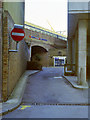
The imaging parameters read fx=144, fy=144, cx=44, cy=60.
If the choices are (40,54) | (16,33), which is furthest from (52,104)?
(40,54)

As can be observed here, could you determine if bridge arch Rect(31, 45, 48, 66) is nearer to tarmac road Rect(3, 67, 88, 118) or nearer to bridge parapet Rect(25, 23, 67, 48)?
bridge parapet Rect(25, 23, 67, 48)

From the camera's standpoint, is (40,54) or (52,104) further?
(40,54)

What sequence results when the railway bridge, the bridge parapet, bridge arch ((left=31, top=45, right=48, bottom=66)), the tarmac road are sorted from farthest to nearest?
1. bridge arch ((left=31, top=45, right=48, bottom=66))
2. the railway bridge
3. the bridge parapet
4. the tarmac road

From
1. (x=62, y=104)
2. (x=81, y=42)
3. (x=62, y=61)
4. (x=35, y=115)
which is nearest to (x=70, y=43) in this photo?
(x=81, y=42)

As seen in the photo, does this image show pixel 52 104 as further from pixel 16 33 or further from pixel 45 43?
pixel 45 43

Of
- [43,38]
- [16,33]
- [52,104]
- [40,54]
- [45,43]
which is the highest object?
[43,38]

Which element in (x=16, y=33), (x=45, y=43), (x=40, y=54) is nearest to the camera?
(x=16, y=33)

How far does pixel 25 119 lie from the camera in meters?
4.77

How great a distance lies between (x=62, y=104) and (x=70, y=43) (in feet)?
44.3

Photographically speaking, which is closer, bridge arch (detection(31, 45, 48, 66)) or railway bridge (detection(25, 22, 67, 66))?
railway bridge (detection(25, 22, 67, 66))

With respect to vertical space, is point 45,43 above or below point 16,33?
above

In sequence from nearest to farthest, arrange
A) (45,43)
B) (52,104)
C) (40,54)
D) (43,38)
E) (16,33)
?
(52,104) < (16,33) < (43,38) < (45,43) < (40,54)

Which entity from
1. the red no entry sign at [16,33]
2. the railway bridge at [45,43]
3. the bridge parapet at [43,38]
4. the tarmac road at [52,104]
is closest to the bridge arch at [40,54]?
the railway bridge at [45,43]

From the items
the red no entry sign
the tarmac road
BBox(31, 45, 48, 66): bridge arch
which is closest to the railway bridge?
BBox(31, 45, 48, 66): bridge arch
